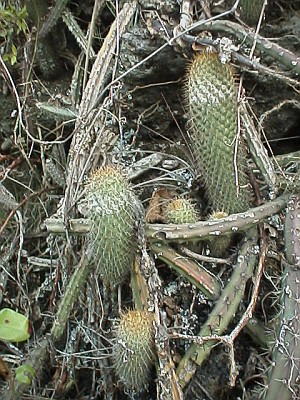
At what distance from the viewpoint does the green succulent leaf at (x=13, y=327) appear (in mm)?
995

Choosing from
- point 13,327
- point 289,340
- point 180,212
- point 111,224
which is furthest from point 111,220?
point 289,340

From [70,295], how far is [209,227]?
34 centimetres

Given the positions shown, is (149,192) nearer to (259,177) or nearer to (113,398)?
(259,177)

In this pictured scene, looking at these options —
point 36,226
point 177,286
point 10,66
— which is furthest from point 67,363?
point 10,66

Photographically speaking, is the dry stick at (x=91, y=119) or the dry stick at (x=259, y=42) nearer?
the dry stick at (x=259, y=42)

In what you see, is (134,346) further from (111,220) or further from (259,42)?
(259,42)

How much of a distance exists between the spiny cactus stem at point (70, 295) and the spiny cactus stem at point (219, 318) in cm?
28

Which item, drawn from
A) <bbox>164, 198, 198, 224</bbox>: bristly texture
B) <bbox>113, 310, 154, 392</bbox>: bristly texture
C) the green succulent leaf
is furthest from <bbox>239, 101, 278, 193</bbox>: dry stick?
the green succulent leaf

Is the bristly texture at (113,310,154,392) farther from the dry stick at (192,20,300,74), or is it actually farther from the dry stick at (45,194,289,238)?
the dry stick at (192,20,300,74)

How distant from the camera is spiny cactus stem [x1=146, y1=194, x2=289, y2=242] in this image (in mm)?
1140

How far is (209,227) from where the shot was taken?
1141mm

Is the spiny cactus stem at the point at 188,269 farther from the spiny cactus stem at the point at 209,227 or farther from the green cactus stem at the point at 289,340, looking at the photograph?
the green cactus stem at the point at 289,340

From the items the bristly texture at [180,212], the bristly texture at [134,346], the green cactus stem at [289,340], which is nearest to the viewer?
the green cactus stem at [289,340]

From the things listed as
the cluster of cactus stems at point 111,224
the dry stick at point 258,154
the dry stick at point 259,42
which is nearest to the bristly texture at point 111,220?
the cluster of cactus stems at point 111,224
